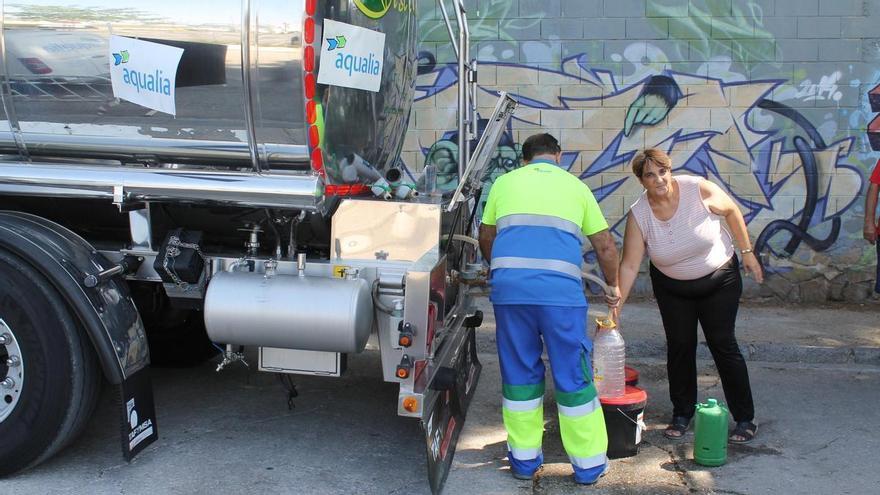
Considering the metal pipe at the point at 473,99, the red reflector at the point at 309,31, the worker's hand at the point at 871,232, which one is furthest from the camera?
the worker's hand at the point at 871,232

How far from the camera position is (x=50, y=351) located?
4.09 meters

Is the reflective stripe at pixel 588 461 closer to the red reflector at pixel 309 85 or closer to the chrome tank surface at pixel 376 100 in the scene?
the chrome tank surface at pixel 376 100

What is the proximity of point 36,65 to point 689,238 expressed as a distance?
3.14m

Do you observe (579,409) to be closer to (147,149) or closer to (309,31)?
(309,31)

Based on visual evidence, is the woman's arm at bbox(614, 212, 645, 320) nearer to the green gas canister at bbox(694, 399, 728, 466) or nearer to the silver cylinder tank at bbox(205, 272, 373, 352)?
the green gas canister at bbox(694, 399, 728, 466)

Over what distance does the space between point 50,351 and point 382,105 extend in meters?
1.93

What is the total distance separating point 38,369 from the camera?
162 inches

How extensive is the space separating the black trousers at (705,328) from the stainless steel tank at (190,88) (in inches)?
71.7

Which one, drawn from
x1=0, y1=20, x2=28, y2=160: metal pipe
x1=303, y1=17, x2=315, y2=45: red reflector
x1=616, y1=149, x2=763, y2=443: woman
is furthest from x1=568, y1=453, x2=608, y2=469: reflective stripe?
x1=0, y1=20, x2=28, y2=160: metal pipe

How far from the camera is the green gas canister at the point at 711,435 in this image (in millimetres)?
4387

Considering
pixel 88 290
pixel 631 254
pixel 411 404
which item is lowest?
pixel 411 404

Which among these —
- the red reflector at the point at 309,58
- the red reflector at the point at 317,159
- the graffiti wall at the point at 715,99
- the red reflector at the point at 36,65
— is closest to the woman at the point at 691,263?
the red reflector at the point at 317,159

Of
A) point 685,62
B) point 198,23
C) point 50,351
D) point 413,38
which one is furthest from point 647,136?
point 50,351

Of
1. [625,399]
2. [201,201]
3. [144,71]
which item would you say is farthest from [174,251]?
[625,399]
